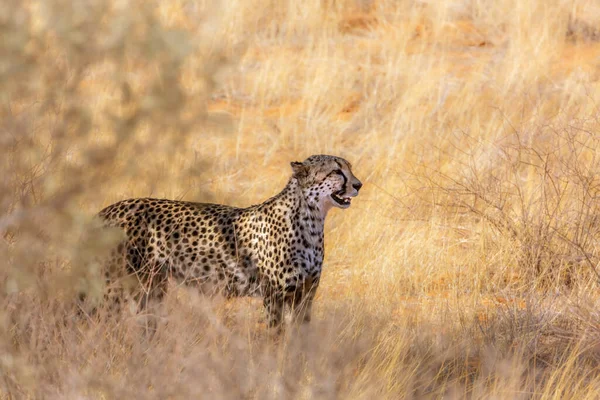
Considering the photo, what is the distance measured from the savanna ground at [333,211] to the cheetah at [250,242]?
13cm

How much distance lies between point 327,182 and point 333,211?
240cm

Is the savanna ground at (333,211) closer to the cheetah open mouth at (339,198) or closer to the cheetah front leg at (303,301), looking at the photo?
the cheetah front leg at (303,301)

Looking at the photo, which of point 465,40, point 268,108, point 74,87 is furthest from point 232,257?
point 465,40

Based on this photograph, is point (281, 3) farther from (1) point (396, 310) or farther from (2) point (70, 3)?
(2) point (70, 3)

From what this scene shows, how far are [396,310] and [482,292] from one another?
0.78 meters

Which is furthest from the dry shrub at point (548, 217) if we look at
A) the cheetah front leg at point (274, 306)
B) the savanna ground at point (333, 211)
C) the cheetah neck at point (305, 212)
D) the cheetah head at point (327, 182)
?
the cheetah front leg at point (274, 306)

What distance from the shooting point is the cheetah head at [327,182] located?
5152 mm

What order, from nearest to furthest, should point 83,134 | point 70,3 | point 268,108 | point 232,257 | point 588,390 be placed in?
point 70,3, point 83,134, point 588,390, point 232,257, point 268,108

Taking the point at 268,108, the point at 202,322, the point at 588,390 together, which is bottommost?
the point at 588,390

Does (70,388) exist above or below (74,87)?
below

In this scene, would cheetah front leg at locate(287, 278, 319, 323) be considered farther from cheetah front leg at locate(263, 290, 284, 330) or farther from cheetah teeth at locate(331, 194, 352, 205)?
cheetah teeth at locate(331, 194, 352, 205)

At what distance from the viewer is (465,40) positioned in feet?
37.5

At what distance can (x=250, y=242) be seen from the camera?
204 inches

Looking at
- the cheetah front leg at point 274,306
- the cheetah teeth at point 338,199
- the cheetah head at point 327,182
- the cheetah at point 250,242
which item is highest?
the cheetah head at point 327,182
